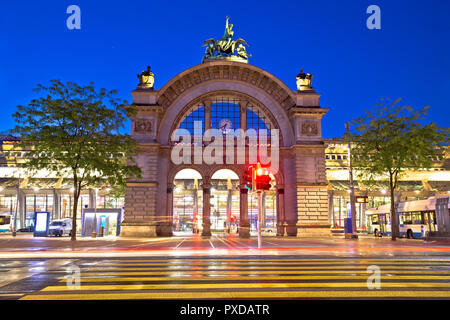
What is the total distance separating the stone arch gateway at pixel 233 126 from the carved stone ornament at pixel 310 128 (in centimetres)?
12

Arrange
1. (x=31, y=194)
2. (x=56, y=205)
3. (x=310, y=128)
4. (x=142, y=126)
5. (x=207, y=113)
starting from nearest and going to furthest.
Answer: (x=142, y=126) → (x=310, y=128) → (x=207, y=113) → (x=56, y=205) → (x=31, y=194)

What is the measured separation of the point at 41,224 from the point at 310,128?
3414 centimetres

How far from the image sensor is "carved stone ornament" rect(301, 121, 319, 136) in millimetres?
44750

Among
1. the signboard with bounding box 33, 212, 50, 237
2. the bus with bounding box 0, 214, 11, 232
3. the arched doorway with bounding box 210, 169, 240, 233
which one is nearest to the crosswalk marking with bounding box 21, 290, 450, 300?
the signboard with bounding box 33, 212, 50, 237

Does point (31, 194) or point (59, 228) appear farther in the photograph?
point (31, 194)

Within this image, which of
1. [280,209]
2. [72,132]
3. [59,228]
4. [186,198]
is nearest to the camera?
[72,132]

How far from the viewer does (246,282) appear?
956 cm

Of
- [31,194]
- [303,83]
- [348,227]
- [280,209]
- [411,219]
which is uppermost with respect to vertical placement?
[303,83]

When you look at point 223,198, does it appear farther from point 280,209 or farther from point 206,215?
point 280,209

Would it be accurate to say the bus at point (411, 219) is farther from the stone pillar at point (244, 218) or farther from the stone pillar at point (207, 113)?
the stone pillar at point (207, 113)

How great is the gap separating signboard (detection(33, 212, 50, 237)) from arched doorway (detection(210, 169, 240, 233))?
35.0m

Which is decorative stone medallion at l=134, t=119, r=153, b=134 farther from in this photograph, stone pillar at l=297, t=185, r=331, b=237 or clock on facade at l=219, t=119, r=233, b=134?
stone pillar at l=297, t=185, r=331, b=237

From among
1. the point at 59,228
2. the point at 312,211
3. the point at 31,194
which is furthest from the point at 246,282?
the point at 31,194
